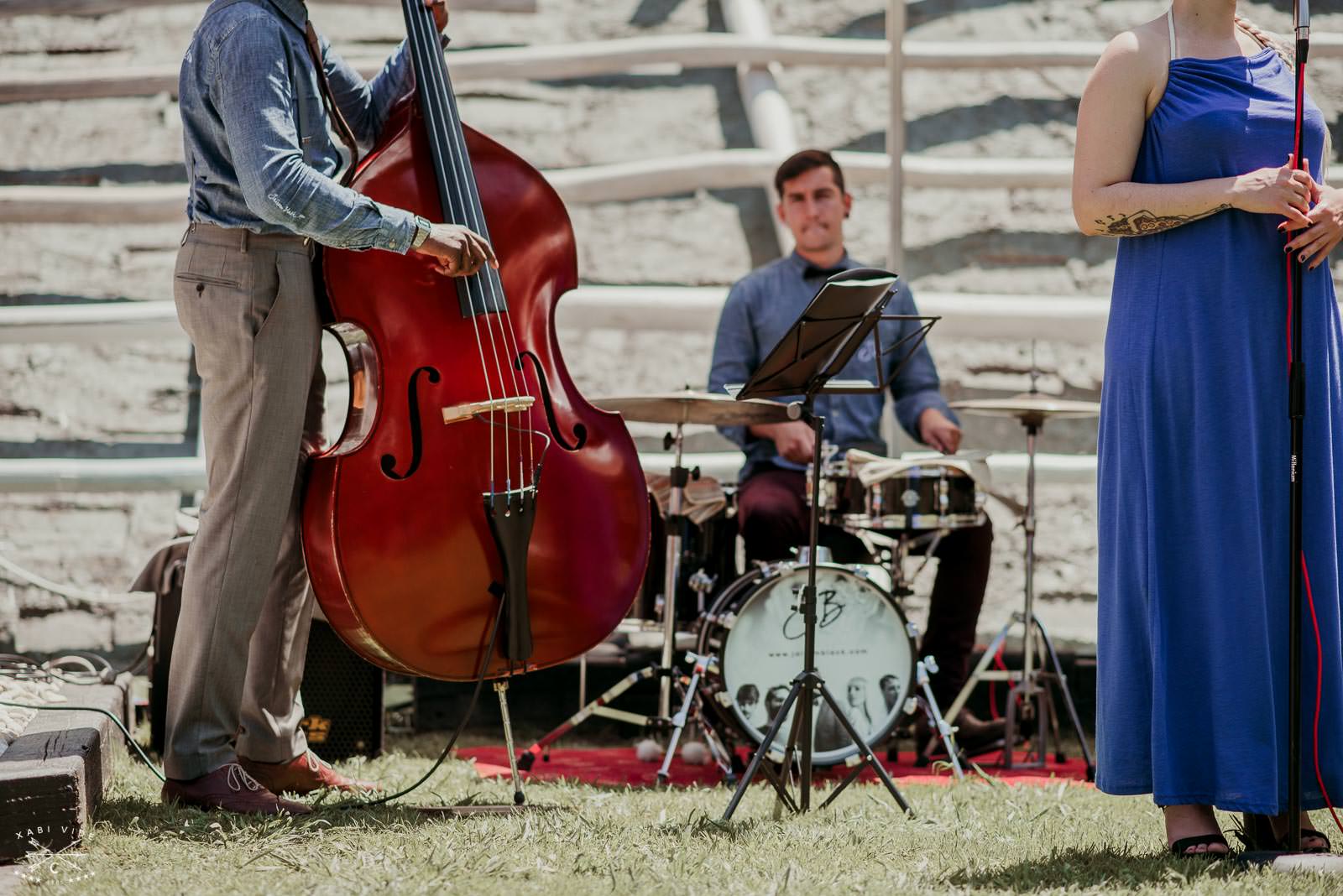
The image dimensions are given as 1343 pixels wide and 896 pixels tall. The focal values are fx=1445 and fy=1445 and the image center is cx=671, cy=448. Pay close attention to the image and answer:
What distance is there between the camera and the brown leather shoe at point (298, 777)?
301 centimetres

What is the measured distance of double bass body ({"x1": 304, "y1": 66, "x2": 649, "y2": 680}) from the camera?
2.59m

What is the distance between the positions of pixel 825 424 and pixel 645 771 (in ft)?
4.04

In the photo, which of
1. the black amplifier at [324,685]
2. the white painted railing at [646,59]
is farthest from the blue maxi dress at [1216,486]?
the white painted railing at [646,59]

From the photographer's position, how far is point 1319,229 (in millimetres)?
2285

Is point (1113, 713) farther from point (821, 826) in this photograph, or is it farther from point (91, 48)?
point (91, 48)

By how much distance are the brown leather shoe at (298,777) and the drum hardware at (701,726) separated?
2.48ft

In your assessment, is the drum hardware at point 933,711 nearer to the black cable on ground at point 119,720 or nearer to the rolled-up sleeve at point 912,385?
the rolled-up sleeve at point 912,385

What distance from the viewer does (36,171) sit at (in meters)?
6.00

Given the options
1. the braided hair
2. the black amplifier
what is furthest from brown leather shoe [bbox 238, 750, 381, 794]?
the braided hair

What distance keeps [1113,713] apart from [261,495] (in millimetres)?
1605

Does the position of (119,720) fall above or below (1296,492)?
below

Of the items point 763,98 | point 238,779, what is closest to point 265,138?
point 238,779

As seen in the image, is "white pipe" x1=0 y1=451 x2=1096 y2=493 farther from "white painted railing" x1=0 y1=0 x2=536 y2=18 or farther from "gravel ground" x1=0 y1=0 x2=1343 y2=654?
"white painted railing" x1=0 y1=0 x2=536 y2=18

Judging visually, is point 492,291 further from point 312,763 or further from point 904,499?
point 904,499
